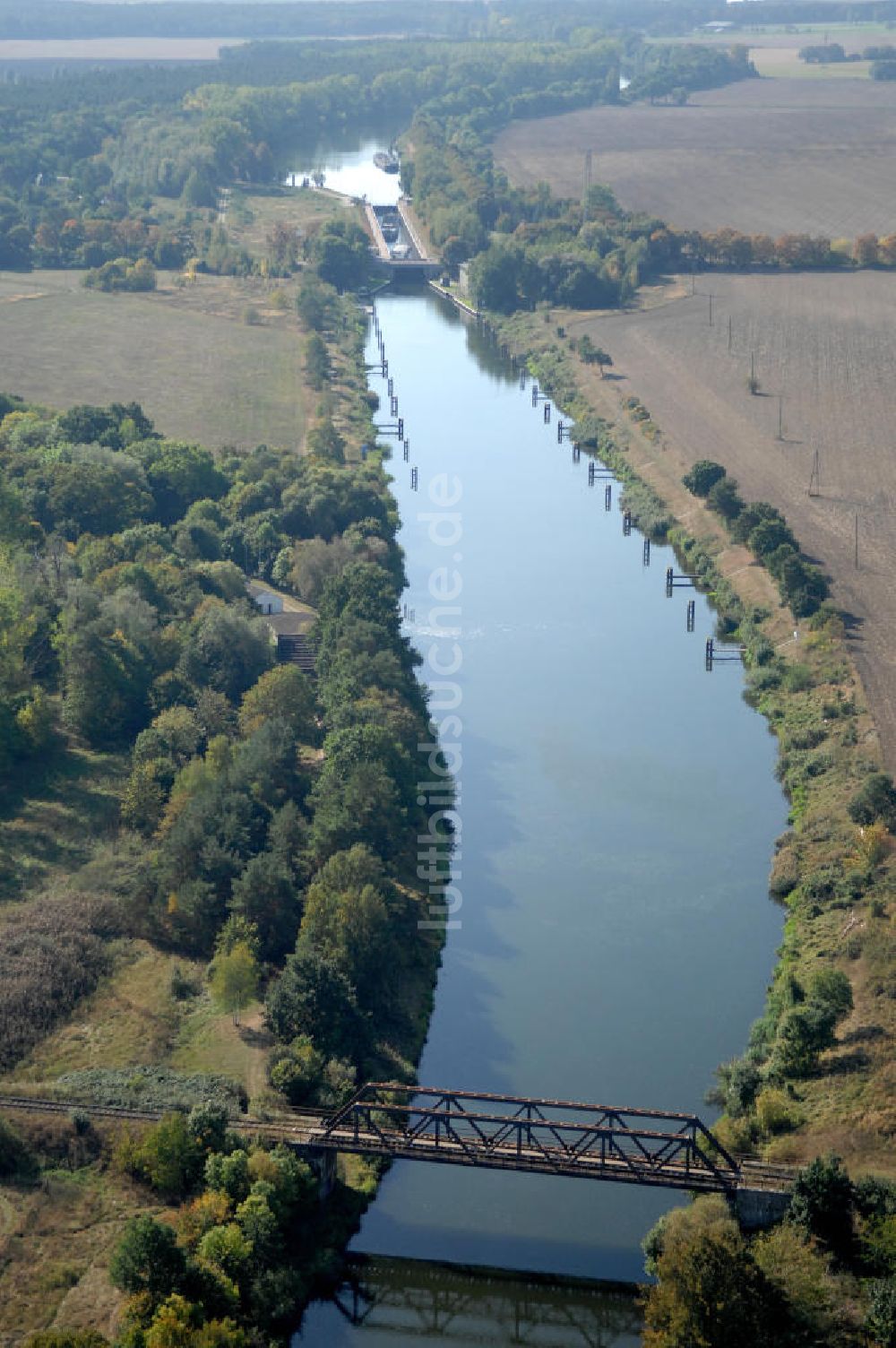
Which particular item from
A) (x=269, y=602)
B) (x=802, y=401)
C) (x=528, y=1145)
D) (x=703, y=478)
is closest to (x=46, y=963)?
(x=528, y=1145)

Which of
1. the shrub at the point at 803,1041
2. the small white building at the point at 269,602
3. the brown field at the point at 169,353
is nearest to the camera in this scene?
the shrub at the point at 803,1041

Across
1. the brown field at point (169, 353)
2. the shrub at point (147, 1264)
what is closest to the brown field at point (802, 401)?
the brown field at point (169, 353)

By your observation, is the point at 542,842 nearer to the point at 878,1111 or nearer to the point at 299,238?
the point at 878,1111

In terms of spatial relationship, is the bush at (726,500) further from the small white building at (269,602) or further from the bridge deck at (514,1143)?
Result: the bridge deck at (514,1143)

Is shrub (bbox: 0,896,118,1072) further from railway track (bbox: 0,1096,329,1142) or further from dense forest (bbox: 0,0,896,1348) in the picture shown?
railway track (bbox: 0,1096,329,1142)

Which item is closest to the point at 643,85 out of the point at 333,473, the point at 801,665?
the point at 333,473

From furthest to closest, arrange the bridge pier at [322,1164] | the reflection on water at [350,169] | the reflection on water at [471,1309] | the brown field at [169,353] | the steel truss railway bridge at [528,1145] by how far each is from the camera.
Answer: the reflection on water at [350,169], the brown field at [169,353], the bridge pier at [322,1164], the steel truss railway bridge at [528,1145], the reflection on water at [471,1309]

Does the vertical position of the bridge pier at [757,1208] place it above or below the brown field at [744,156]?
below
